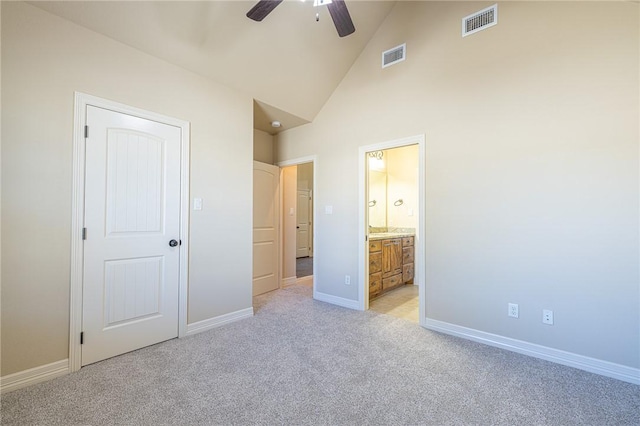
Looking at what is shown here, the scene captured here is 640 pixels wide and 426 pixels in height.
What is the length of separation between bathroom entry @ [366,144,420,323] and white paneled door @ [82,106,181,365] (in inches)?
96.1

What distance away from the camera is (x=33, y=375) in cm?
203

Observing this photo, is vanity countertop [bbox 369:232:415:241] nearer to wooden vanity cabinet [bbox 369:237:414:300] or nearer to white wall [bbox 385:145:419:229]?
wooden vanity cabinet [bbox 369:237:414:300]

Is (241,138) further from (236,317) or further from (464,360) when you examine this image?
(464,360)

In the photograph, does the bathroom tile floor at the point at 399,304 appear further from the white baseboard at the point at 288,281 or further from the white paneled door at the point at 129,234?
the white paneled door at the point at 129,234

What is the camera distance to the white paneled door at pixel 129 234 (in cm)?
231

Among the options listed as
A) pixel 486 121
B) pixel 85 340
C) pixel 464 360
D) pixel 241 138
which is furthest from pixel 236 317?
pixel 486 121

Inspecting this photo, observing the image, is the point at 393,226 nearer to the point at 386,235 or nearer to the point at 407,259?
the point at 407,259

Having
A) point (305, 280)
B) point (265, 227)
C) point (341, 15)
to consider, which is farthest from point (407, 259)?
point (341, 15)

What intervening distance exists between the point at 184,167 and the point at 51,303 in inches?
58.5

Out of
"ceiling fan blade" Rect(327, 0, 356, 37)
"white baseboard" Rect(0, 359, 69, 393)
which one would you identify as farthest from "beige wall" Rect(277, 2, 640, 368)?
A: "white baseboard" Rect(0, 359, 69, 393)

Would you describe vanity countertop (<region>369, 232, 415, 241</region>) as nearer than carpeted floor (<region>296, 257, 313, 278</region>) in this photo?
Yes

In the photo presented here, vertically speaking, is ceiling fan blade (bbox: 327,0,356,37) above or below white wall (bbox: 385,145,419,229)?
above

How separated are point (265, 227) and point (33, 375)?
9.47 feet

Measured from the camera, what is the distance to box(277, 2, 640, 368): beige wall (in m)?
2.14
